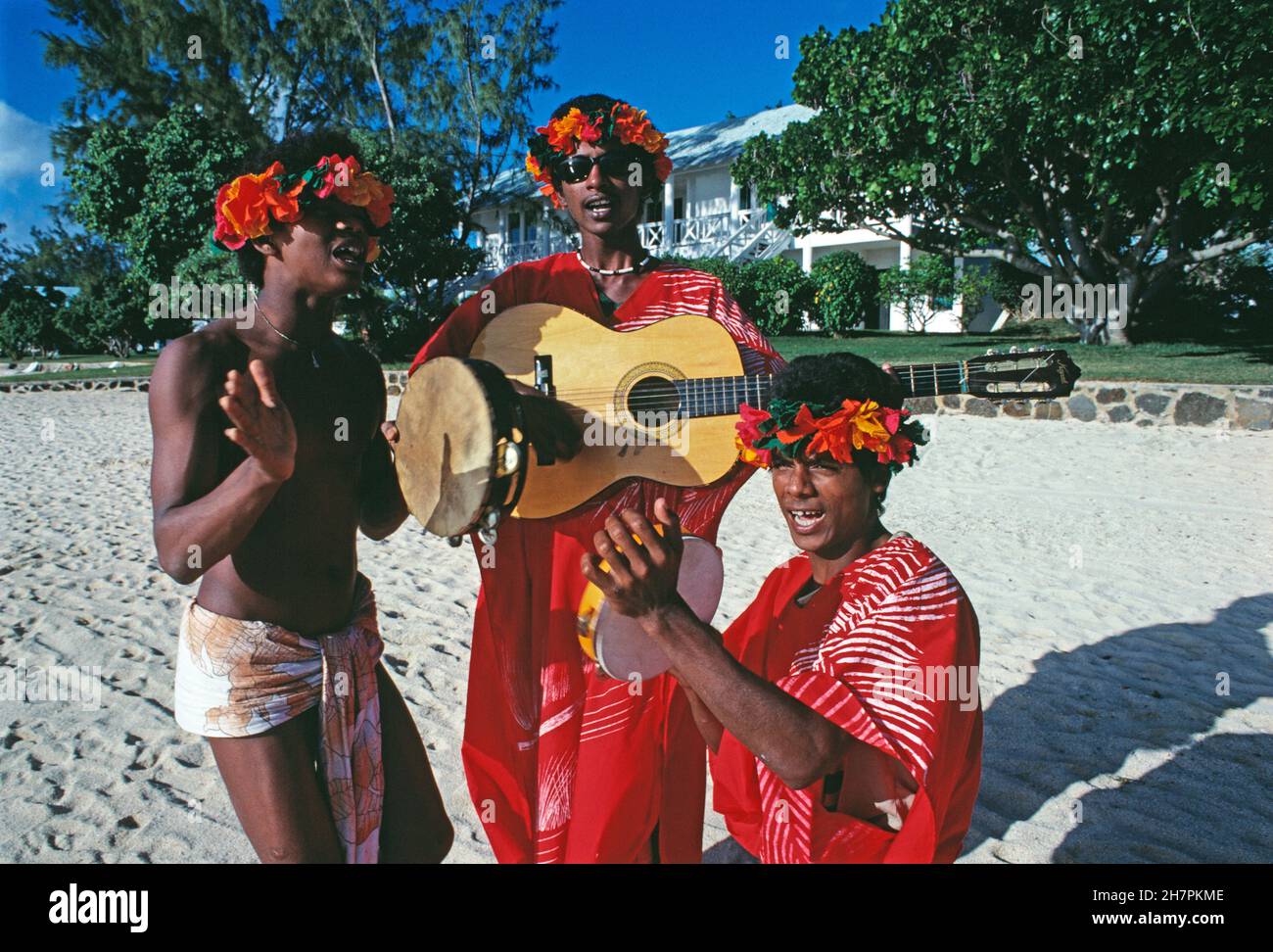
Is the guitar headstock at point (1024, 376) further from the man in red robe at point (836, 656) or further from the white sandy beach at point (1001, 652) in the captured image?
the white sandy beach at point (1001, 652)

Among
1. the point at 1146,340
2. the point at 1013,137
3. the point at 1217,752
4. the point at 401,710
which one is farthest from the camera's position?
the point at 1146,340

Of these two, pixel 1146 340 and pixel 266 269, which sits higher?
pixel 1146 340

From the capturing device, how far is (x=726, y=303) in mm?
2855

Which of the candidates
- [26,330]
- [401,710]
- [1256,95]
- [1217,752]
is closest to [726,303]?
[401,710]

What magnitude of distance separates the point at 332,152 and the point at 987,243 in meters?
20.1

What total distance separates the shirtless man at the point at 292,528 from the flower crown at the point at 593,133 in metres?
0.88

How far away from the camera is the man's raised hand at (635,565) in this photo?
1487mm

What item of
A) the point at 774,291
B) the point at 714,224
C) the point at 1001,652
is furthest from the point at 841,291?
the point at 1001,652

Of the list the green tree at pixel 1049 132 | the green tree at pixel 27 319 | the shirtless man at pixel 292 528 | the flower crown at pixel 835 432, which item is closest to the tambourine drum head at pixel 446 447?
the shirtless man at pixel 292 528

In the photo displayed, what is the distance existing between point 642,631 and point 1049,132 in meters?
14.0

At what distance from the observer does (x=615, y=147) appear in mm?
2781

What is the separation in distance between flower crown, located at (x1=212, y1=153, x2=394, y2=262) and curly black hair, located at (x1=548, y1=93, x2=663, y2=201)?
99 centimetres

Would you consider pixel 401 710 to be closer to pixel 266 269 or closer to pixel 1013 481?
pixel 266 269

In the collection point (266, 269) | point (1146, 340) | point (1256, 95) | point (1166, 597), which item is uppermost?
point (1256, 95)
